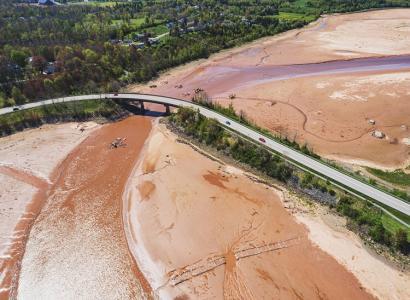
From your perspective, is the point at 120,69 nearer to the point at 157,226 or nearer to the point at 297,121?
the point at 297,121

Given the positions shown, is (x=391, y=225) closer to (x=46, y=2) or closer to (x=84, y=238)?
(x=84, y=238)

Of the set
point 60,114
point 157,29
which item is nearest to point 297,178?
point 60,114

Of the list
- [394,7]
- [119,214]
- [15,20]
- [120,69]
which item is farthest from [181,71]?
[394,7]

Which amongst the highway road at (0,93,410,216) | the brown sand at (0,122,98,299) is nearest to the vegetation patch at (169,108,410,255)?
the highway road at (0,93,410,216)

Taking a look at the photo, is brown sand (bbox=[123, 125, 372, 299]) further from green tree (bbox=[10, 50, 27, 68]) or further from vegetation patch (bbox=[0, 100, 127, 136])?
green tree (bbox=[10, 50, 27, 68])

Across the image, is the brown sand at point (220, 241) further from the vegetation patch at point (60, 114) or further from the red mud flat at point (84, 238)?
the vegetation patch at point (60, 114)

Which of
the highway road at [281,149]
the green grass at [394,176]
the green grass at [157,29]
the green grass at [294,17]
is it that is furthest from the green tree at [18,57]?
the green grass at [294,17]

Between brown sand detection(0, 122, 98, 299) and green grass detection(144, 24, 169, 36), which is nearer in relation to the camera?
brown sand detection(0, 122, 98, 299)
